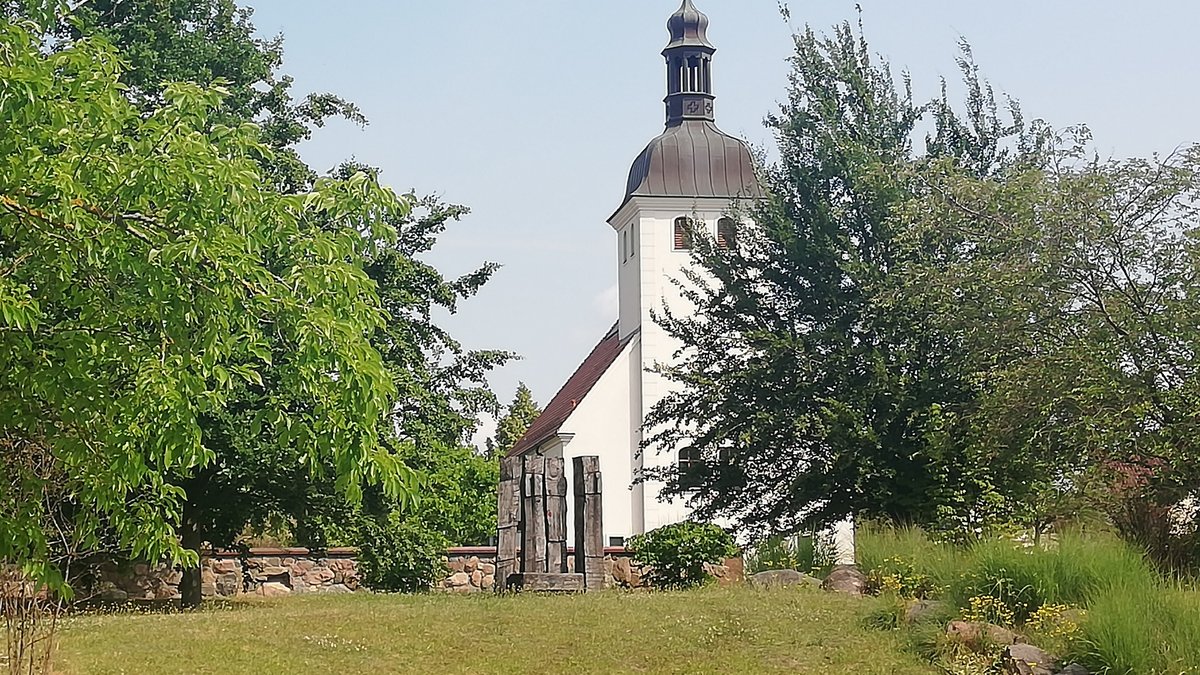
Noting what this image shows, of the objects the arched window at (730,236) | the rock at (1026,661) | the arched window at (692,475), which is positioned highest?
the arched window at (730,236)

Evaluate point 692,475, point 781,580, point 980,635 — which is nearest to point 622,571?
point 692,475

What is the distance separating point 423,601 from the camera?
53.7 ft

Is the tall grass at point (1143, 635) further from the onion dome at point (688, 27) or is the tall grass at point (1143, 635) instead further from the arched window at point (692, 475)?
the onion dome at point (688, 27)

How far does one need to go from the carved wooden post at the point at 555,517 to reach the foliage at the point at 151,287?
10955mm

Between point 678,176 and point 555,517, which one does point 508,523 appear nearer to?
point 555,517

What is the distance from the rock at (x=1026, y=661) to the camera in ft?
34.9

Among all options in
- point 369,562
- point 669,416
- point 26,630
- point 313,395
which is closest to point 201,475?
point 369,562

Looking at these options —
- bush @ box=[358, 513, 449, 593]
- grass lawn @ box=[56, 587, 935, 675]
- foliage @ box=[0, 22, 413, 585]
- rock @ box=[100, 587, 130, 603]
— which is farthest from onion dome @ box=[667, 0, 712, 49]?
foliage @ box=[0, 22, 413, 585]

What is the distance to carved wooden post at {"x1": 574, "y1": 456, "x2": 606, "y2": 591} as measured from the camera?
1716cm

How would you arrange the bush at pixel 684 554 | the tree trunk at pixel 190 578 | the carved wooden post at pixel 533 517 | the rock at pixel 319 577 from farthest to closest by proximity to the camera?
the rock at pixel 319 577
the tree trunk at pixel 190 578
the bush at pixel 684 554
the carved wooden post at pixel 533 517

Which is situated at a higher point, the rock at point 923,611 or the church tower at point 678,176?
the church tower at point 678,176

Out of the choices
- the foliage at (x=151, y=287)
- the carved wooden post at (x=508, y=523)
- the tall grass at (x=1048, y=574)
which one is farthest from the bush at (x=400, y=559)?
the foliage at (x=151, y=287)

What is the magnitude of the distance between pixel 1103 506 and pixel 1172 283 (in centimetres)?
248

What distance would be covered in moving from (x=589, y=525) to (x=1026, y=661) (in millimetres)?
7525
